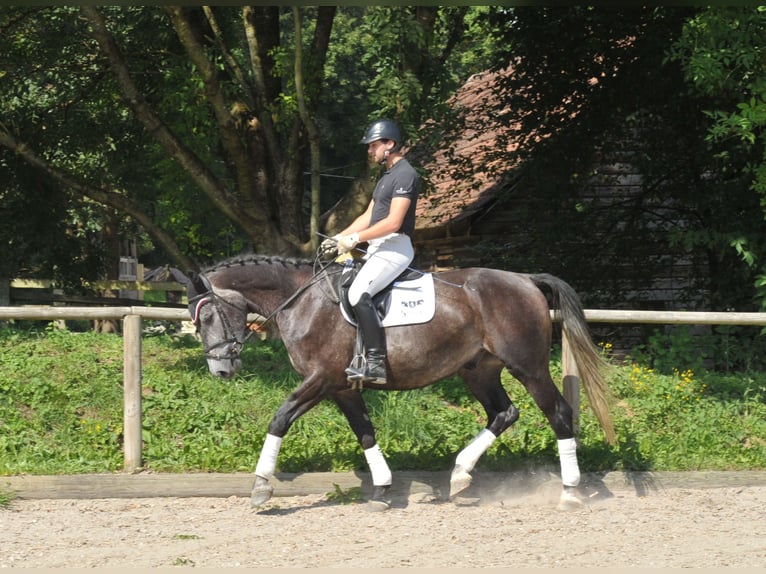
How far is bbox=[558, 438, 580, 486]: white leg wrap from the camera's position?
25.6ft

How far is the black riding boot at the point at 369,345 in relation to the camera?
7484mm

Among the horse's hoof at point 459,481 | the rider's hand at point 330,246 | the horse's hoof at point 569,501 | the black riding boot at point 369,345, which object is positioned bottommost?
the horse's hoof at point 569,501

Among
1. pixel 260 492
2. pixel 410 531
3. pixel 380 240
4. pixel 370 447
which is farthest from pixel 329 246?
pixel 410 531

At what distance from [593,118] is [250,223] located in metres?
5.66

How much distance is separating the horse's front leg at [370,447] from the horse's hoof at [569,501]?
4.35 ft

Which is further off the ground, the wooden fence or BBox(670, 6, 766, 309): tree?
BBox(670, 6, 766, 309): tree

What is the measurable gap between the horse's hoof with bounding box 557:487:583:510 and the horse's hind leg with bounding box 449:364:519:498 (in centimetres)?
71

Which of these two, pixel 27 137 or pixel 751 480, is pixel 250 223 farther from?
pixel 751 480

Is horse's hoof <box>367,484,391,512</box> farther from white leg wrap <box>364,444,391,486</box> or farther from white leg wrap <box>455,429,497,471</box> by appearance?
white leg wrap <box>455,429,497,471</box>

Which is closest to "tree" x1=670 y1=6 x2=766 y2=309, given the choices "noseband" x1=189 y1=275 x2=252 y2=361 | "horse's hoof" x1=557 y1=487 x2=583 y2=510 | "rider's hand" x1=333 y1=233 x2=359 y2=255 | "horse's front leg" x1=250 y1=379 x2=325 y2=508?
"horse's hoof" x1=557 y1=487 x2=583 y2=510

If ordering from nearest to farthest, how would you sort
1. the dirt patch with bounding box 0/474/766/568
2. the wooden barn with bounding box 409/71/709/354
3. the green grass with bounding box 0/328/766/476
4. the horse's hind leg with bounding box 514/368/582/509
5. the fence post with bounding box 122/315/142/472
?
the dirt patch with bounding box 0/474/766/568 < the horse's hind leg with bounding box 514/368/582/509 < the fence post with bounding box 122/315/142/472 < the green grass with bounding box 0/328/766/476 < the wooden barn with bounding box 409/71/709/354

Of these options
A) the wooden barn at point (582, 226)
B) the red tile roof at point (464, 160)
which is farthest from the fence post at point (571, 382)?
the wooden barn at point (582, 226)

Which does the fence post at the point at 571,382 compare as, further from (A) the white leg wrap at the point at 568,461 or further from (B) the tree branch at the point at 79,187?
(B) the tree branch at the point at 79,187

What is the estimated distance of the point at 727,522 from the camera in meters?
7.21
